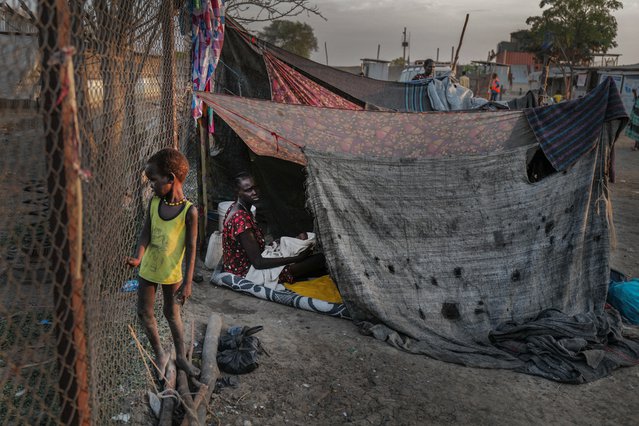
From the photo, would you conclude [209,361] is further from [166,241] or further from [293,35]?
[293,35]

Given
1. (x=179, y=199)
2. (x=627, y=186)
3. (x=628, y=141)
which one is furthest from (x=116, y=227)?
(x=628, y=141)

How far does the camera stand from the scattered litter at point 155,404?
290cm

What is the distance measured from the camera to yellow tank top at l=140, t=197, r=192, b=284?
310 centimetres

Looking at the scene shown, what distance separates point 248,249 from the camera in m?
4.97

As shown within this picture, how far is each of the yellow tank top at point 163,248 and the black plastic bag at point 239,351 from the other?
76cm

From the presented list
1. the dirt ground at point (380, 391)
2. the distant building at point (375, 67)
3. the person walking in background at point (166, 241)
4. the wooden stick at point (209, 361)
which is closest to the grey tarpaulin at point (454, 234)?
the dirt ground at point (380, 391)

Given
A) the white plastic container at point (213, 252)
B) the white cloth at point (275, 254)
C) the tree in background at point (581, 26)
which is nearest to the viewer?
the white cloth at point (275, 254)

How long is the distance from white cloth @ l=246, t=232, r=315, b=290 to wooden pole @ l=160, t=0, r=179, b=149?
1.39 metres

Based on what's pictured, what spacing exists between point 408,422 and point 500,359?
111cm

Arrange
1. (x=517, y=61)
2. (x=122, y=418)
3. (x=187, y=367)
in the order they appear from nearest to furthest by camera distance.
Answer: (x=122, y=418) → (x=187, y=367) → (x=517, y=61)

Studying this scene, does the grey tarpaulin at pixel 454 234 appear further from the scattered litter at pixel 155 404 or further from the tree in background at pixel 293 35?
the tree in background at pixel 293 35

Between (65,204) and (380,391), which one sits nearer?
(65,204)

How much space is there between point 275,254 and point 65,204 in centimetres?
342

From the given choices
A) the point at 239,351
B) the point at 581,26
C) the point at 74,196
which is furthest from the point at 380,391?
the point at 581,26
